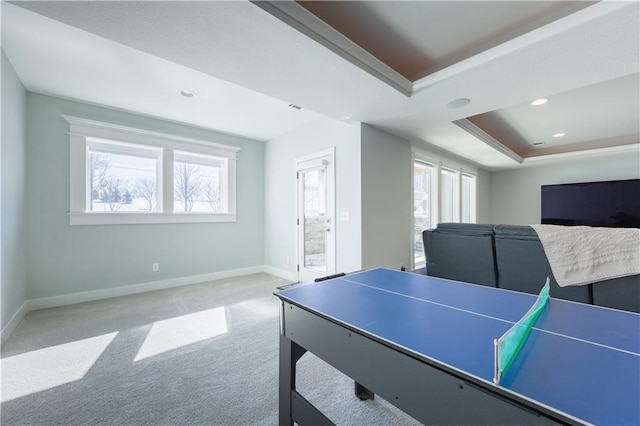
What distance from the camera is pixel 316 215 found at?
169 inches

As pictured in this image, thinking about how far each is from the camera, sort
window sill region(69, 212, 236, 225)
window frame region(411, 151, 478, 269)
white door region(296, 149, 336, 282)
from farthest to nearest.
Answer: window frame region(411, 151, 478, 269)
white door region(296, 149, 336, 282)
window sill region(69, 212, 236, 225)

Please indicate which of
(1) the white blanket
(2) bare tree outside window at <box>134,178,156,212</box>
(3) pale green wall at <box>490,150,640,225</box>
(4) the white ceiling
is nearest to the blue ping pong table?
(1) the white blanket

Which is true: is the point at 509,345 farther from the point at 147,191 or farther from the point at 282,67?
the point at 147,191

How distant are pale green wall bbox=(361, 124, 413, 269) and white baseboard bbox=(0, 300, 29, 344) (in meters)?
3.63

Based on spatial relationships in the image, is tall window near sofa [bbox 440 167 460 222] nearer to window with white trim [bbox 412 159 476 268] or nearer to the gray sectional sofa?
window with white trim [bbox 412 159 476 268]

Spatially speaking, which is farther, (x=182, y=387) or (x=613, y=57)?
(x=613, y=57)

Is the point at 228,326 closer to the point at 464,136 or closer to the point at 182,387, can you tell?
the point at 182,387

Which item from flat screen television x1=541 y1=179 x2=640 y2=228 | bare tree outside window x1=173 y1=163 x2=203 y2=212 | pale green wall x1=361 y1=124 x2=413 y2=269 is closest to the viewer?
pale green wall x1=361 y1=124 x2=413 y2=269

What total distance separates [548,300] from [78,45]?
12.6 feet

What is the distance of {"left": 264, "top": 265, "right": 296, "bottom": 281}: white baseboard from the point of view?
4595 millimetres

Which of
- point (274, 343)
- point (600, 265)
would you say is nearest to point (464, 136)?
point (600, 265)

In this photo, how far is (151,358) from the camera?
215 cm

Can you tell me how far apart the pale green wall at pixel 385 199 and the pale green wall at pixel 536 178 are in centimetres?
450

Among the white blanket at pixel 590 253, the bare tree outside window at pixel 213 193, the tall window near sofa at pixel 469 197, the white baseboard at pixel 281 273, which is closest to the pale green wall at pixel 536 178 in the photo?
the tall window near sofa at pixel 469 197
